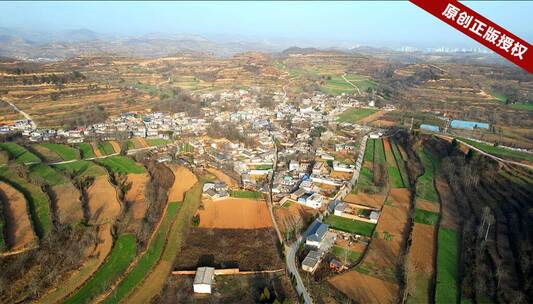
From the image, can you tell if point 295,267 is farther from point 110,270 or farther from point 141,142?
point 141,142

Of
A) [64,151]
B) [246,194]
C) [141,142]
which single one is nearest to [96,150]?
[64,151]

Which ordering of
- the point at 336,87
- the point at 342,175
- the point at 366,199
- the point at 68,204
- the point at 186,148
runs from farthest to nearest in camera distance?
the point at 336,87
the point at 186,148
the point at 342,175
the point at 366,199
the point at 68,204

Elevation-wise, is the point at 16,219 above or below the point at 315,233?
below

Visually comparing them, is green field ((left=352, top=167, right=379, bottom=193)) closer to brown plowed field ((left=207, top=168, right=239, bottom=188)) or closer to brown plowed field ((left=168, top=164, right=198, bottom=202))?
brown plowed field ((left=207, top=168, right=239, bottom=188))

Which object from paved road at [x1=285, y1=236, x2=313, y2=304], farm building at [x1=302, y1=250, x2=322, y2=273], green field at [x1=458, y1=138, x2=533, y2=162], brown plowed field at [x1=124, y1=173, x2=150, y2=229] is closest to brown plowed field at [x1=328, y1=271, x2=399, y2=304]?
farm building at [x1=302, y1=250, x2=322, y2=273]

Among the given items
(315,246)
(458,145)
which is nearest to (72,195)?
(315,246)

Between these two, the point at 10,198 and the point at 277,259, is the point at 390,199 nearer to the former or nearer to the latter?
the point at 277,259
